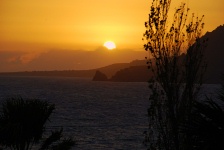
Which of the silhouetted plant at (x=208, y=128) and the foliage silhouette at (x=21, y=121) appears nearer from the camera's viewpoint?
the silhouetted plant at (x=208, y=128)

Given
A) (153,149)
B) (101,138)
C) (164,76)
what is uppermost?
(164,76)

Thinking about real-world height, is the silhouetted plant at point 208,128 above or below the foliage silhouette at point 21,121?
above

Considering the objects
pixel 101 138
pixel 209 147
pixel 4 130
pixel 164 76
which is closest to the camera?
pixel 209 147

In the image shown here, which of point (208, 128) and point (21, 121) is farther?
point (21, 121)

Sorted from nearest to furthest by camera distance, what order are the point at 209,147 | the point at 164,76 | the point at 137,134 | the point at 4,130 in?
the point at 209,147, the point at 4,130, the point at 164,76, the point at 137,134

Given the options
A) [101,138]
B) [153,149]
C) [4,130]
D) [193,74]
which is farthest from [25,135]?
[101,138]

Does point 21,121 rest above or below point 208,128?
below

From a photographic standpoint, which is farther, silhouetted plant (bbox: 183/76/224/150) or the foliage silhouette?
the foliage silhouette

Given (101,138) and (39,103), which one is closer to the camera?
(39,103)

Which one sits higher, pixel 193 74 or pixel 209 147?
pixel 193 74

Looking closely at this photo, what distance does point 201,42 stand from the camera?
17.3 meters

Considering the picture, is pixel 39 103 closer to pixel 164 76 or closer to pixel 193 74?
pixel 164 76

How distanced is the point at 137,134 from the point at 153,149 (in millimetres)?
49702

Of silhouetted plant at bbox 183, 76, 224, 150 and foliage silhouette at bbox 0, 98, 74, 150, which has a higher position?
silhouetted plant at bbox 183, 76, 224, 150
